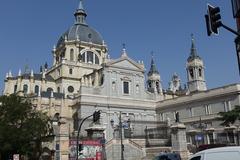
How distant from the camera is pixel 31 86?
66.6m

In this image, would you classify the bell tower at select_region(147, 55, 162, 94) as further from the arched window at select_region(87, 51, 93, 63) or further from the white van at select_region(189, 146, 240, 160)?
the white van at select_region(189, 146, 240, 160)

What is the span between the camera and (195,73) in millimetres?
76750

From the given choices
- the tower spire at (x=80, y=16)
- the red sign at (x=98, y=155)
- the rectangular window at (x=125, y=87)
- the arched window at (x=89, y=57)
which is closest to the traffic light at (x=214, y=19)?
the red sign at (x=98, y=155)

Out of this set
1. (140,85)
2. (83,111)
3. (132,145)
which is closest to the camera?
(132,145)

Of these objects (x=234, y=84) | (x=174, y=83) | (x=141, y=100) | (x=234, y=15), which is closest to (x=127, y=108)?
(x=141, y=100)

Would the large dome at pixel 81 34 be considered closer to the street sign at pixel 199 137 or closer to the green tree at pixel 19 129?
the street sign at pixel 199 137

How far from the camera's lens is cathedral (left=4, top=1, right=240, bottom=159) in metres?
49.2

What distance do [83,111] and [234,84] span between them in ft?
79.6

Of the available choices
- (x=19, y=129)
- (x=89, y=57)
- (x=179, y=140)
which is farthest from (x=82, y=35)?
(x=19, y=129)

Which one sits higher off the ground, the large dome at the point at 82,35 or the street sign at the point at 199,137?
the large dome at the point at 82,35

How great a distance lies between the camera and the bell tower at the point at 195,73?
3009 inches

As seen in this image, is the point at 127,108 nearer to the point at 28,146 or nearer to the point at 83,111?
the point at 83,111

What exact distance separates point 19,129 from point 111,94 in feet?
101

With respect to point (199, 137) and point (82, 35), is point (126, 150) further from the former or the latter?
point (82, 35)
